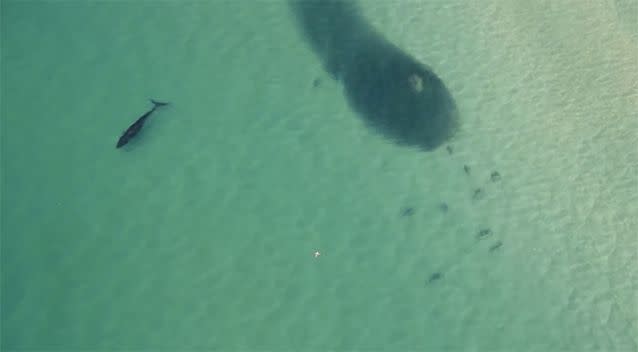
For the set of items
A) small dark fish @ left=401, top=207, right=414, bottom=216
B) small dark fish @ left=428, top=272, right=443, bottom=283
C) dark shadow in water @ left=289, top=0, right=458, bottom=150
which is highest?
dark shadow in water @ left=289, top=0, right=458, bottom=150

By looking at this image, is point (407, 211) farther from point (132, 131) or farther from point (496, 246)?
point (132, 131)

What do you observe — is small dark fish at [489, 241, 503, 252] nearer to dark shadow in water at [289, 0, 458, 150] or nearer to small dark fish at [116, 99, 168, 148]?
dark shadow in water at [289, 0, 458, 150]

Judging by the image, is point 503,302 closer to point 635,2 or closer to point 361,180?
point 361,180

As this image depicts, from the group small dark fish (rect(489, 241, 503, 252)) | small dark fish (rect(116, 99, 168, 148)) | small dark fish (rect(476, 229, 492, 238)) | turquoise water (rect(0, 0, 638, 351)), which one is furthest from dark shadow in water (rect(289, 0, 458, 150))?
small dark fish (rect(116, 99, 168, 148))

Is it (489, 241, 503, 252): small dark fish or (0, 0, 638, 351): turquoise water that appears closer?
(0, 0, 638, 351): turquoise water

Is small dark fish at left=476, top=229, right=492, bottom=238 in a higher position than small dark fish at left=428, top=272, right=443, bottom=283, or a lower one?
higher

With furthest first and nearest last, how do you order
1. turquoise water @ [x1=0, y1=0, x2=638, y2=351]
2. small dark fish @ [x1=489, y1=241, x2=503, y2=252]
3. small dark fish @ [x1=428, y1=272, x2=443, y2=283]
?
small dark fish @ [x1=489, y1=241, x2=503, y2=252]
small dark fish @ [x1=428, y1=272, x2=443, y2=283]
turquoise water @ [x1=0, y1=0, x2=638, y2=351]

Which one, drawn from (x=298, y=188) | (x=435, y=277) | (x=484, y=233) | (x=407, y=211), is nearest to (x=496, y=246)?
(x=484, y=233)
